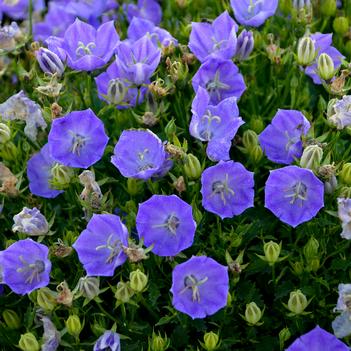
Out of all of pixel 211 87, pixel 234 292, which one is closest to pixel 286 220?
pixel 234 292

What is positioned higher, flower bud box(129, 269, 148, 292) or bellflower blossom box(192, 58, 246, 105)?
bellflower blossom box(192, 58, 246, 105)

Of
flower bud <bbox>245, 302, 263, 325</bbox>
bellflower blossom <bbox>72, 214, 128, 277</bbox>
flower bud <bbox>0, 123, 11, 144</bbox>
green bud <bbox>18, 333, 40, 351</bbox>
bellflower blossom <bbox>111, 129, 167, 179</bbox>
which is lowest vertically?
green bud <bbox>18, 333, 40, 351</bbox>

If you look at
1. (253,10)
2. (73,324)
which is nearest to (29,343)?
(73,324)

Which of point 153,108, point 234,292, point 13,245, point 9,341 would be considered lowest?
point 9,341

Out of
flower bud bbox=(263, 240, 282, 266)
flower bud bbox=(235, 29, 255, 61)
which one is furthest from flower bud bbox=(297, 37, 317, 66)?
flower bud bbox=(263, 240, 282, 266)

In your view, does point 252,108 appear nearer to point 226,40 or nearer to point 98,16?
point 226,40

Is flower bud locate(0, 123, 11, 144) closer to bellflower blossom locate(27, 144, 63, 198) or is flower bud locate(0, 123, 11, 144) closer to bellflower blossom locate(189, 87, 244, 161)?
bellflower blossom locate(27, 144, 63, 198)
